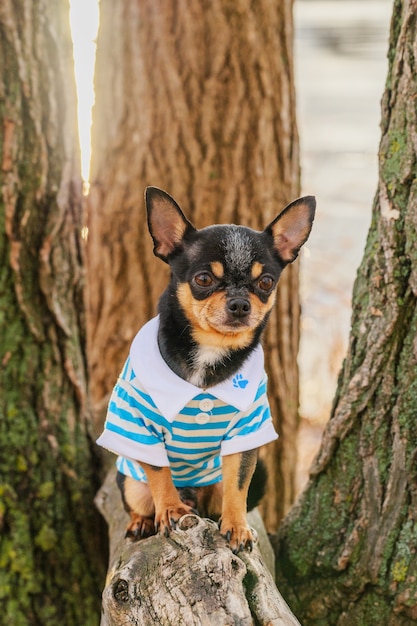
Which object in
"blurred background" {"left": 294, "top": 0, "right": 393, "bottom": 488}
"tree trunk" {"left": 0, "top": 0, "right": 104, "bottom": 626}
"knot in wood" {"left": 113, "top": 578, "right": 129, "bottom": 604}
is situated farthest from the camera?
"blurred background" {"left": 294, "top": 0, "right": 393, "bottom": 488}

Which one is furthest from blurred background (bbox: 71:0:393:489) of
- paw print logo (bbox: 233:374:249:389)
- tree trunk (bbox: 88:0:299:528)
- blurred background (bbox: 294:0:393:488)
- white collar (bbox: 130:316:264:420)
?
paw print logo (bbox: 233:374:249:389)

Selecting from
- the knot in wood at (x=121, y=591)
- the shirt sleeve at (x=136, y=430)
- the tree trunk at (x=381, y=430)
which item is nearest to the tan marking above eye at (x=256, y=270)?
the tree trunk at (x=381, y=430)

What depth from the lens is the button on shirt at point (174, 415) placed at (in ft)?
8.41

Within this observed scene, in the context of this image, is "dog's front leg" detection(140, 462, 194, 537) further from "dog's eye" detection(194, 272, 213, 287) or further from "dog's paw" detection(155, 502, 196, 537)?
"dog's eye" detection(194, 272, 213, 287)

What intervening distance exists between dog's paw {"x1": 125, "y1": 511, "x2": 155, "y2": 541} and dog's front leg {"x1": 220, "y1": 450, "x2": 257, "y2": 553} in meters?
0.30

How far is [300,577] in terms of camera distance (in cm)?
293

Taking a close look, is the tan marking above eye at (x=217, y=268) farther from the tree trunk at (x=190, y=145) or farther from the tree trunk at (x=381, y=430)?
the tree trunk at (x=190, y=145)

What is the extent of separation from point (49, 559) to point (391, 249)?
188 centimetres

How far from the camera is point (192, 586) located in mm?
2252

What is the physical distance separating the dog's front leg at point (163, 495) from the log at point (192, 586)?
8cm

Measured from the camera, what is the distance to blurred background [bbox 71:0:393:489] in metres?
6.47

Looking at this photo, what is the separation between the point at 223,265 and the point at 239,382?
0.39 meters

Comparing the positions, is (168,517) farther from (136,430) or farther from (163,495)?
(136,430)

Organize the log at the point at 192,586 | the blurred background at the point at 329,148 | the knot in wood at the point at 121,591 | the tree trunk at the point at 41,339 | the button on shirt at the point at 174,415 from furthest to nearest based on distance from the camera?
the blurred background at the point at 329,148 < the tree trunk at the point at 41,339 < the button on shirt at the point at 174,415 < the knot in wood at the point at 121,591 < the log at the point at 192,586
